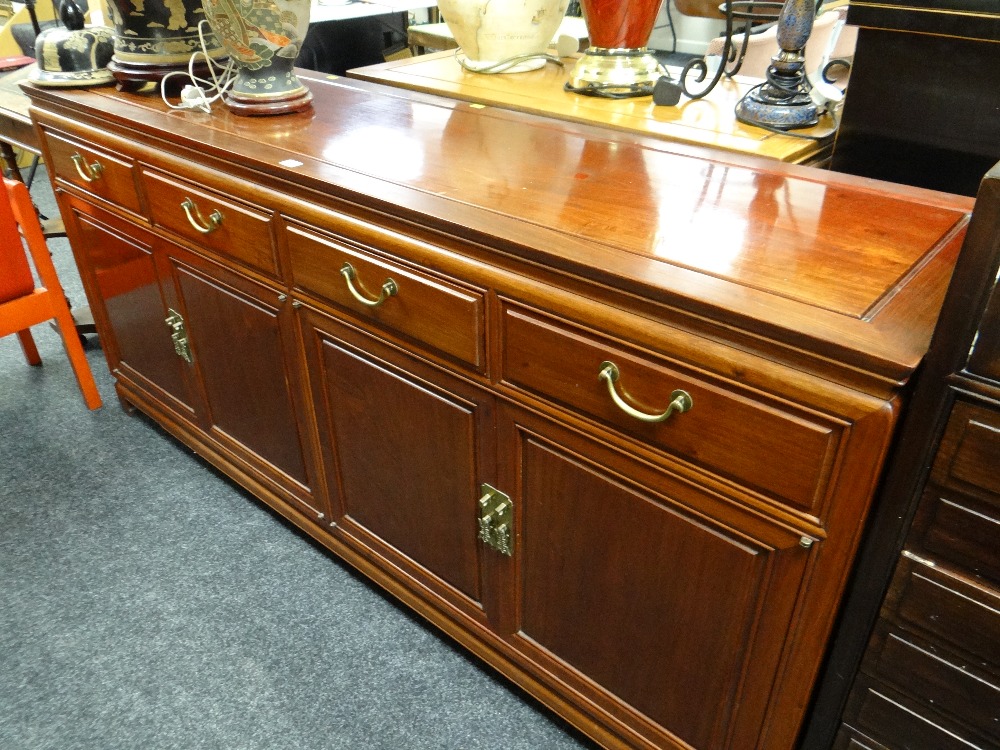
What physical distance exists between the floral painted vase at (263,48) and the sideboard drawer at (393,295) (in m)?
0.34

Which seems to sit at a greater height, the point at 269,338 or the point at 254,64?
the point at 254,64

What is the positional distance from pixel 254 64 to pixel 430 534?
32.3 inches

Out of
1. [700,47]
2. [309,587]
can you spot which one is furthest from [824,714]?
[700,47]

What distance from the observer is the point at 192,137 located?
118cm

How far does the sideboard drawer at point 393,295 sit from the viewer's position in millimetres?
896

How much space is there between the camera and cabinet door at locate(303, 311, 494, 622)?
1003 mm

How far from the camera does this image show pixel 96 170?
1.42 meters

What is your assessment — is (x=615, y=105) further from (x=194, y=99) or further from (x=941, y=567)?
(x=941, y=567)

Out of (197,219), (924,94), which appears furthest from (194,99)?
(924,94)

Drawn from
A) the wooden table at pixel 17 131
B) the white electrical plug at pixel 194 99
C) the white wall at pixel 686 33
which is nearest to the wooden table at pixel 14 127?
the wooden table at pixel 17 131

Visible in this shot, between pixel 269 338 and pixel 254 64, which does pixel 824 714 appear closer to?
pixel 269 338

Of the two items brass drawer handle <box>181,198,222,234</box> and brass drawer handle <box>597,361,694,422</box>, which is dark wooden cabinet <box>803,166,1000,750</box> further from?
brass drawer handle <box>181,198,222,234</box>

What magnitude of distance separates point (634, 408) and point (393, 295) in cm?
36

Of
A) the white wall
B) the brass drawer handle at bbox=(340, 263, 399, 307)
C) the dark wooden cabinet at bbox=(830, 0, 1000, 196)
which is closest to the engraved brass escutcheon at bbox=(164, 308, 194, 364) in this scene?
the brass drawer handle at bbox=(340, 263, 399, 307)
